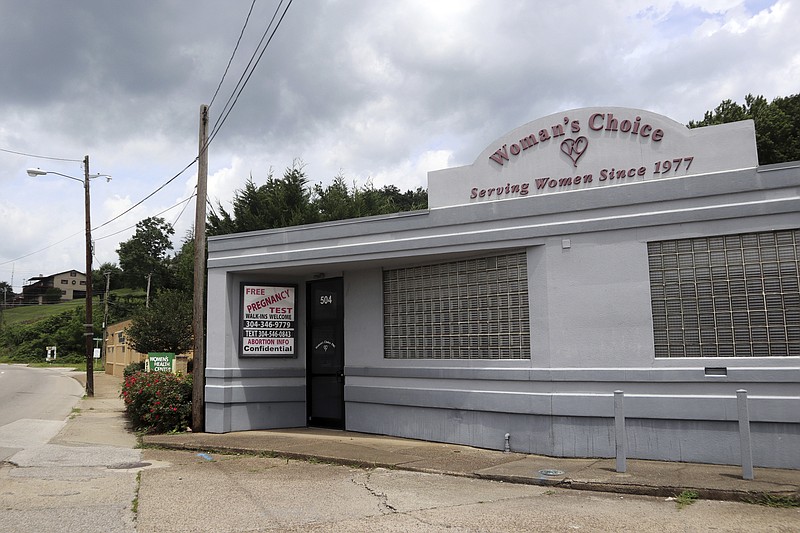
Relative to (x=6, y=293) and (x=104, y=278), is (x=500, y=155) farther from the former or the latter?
(x=6, y=293)

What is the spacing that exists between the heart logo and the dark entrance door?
5.15 meters

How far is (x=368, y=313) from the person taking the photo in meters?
13.1

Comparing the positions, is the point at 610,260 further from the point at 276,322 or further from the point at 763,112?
the point at 763,112

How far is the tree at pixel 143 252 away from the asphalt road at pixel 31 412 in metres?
56.2

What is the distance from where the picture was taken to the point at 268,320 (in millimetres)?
13961

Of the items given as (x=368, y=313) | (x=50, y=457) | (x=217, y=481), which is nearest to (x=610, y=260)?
(x=368, y=313)

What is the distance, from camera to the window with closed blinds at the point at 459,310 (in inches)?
430

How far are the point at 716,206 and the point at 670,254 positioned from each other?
33.9 inches

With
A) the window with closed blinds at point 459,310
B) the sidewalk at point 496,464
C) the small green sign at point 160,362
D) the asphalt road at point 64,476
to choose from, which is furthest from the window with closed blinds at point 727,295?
the small green sign at point 160,362

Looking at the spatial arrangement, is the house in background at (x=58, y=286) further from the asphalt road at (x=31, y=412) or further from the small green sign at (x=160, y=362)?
the small green sign at (x=160, y=362)

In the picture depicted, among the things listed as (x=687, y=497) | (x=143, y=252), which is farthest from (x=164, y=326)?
(x=143, y=252)

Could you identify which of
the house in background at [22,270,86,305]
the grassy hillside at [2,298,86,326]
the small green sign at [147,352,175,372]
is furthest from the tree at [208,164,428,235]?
the house in background at [22,270,86,305]

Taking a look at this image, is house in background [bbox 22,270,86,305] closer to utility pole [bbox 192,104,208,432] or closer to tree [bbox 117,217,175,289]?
tree [bbox 117,217,175,289]

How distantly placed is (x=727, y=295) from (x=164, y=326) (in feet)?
95.6
